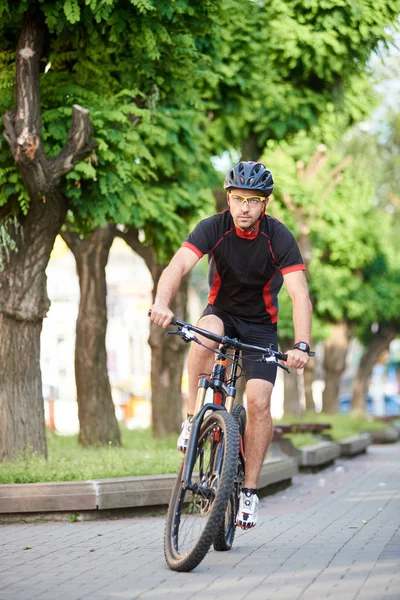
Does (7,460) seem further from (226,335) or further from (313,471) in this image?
(313,471)

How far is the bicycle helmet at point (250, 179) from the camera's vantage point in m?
7.00

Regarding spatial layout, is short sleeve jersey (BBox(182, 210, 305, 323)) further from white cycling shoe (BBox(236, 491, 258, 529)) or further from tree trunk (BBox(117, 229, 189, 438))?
tree trunk (BBox(117, 229, 189, 438))

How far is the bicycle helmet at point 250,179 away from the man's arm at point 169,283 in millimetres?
471

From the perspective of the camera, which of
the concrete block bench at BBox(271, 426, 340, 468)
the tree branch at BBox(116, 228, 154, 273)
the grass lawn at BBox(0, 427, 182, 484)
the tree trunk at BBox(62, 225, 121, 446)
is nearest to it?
the grass lawn at BBox(0, 427, 182, 484)

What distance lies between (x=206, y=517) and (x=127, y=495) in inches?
143

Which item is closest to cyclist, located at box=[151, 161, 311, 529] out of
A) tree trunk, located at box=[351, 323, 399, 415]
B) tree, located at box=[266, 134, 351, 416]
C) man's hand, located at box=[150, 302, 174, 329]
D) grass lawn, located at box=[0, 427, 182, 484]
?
man's hand, located at box=[150, 302, 174, 329]

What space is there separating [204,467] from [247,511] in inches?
19.4

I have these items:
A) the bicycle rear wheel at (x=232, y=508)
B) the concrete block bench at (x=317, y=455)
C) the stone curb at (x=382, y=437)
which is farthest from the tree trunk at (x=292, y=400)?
the bicycle rear wheel at (x=232, y=508)

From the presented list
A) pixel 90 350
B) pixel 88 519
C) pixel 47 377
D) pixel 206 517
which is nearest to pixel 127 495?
pixel 88 519

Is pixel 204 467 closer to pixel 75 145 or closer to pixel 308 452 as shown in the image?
pixel 75 145

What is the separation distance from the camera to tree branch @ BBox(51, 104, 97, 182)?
11156 millimetres

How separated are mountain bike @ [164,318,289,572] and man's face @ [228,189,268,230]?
0.68m

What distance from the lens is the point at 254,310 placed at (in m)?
7.27

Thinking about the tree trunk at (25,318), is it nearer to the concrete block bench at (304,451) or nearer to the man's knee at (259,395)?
the concrete block bench at (304,451)
